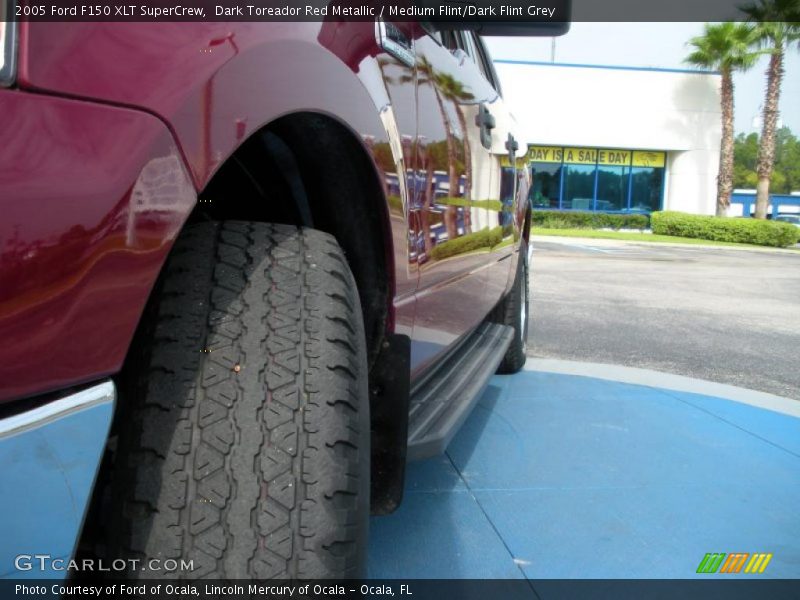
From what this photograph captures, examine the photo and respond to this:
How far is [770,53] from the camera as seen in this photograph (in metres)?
28.5

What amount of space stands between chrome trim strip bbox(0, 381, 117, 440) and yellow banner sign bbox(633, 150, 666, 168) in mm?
34001

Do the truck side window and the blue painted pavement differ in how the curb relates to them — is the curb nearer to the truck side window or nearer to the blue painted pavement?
the blue painted pavement

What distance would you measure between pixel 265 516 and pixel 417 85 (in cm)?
130

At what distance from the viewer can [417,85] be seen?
2.11 meters

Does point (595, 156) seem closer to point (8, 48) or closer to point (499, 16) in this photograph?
point (499, 16)

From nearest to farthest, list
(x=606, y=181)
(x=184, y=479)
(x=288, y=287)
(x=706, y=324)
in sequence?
(x=184, y=479) → (x=288, y=287) → (x=706, y=324) → (x=606, y=181)

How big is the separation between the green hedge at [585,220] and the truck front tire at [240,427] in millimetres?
29453

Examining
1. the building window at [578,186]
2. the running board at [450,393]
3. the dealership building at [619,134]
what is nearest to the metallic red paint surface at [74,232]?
the running board at [450,393]

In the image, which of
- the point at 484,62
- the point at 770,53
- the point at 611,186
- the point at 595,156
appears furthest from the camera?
the point at 611,186

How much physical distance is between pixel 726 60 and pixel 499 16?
31.7 meters

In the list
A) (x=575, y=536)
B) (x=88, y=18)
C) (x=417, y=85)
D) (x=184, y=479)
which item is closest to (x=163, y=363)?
(x=184, y=479)

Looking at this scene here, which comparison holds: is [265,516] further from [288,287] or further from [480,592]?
[480,592]
